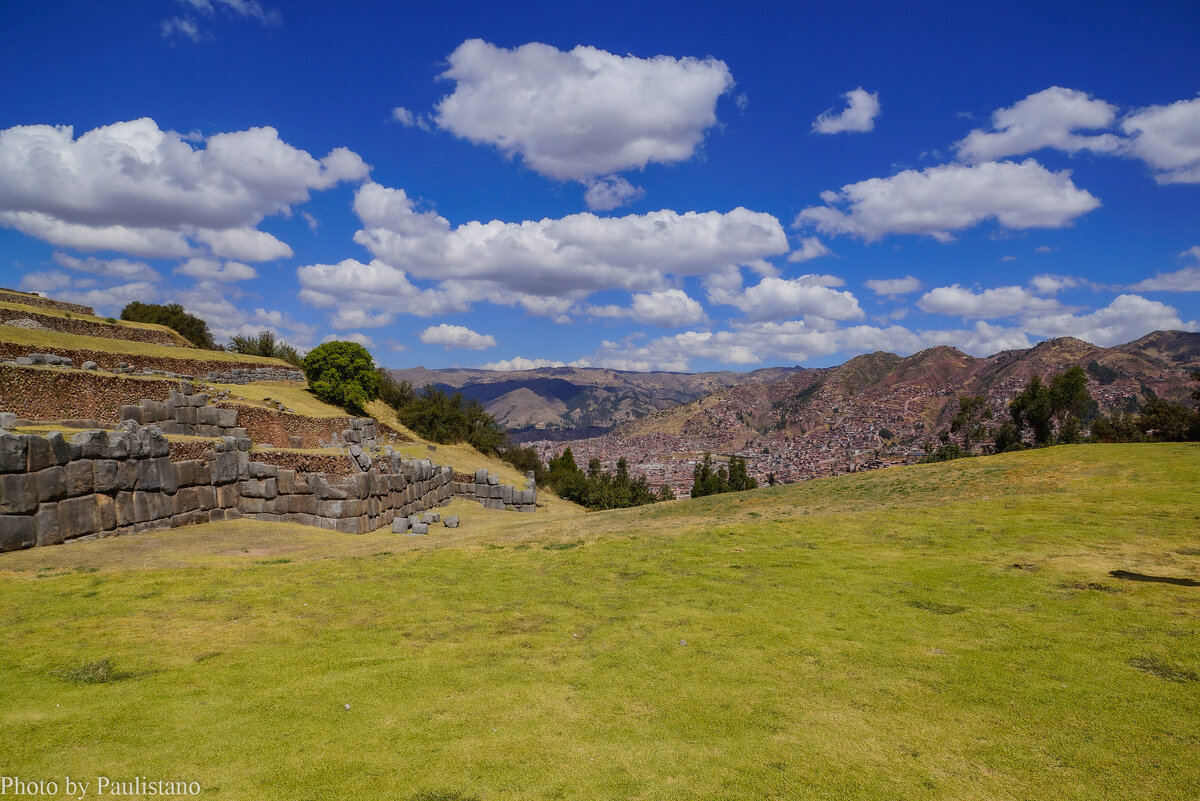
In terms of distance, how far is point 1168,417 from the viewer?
118 ft

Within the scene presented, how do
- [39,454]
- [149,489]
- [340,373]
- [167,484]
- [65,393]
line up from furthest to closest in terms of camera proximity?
[340,373] < [65,393] < [167,484] < [149,489] < [39,454]

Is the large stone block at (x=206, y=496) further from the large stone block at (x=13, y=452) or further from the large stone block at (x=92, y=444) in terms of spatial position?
the large stone block at (x=13, y=452)

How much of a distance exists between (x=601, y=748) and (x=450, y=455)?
50.4 meters

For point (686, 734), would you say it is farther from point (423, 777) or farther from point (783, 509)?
point (783, 509)

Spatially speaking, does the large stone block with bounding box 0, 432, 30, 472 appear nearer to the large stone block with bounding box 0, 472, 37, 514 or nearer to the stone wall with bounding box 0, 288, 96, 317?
the large stone block with bounding box 0, 472, 37, 514

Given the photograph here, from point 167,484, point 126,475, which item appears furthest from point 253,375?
point 126,475

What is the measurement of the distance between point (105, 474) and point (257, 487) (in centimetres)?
560

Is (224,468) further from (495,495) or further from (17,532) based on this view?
(495,495)

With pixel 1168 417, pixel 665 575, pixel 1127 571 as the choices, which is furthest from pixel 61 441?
pixel 1168 417

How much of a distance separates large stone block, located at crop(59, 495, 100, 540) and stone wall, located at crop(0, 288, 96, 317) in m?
36.5

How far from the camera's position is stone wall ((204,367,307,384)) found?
44.9 m

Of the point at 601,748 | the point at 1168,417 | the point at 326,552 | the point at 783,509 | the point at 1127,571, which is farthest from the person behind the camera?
the point at 1168,417

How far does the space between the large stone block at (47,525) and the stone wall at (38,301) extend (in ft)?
122

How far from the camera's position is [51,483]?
51.0 ft
